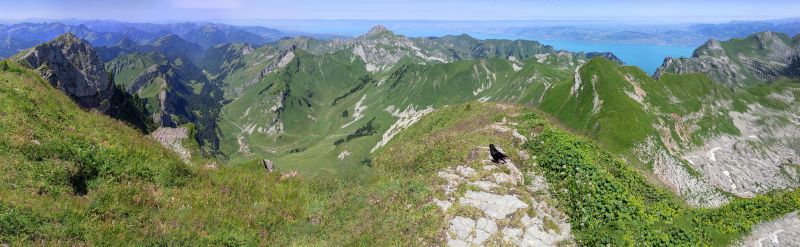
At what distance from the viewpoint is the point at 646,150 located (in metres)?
82.8

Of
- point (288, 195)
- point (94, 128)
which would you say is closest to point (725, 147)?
point (288, 195)

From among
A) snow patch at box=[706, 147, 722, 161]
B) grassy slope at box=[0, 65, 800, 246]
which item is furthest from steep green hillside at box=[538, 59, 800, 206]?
grassy slope at box=[0, 65, 800, 246]

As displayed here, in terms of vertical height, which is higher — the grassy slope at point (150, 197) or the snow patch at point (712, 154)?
the grassy slope at point (150, 197)

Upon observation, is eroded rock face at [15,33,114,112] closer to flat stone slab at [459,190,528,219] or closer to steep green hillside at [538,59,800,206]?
steep green hillside at [538,59,800,206]

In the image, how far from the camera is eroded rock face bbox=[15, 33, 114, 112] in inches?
5881

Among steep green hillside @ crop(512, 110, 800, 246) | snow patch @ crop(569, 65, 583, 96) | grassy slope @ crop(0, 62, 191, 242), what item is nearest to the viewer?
grassy slope @ crop(0, 62, 191, 242)

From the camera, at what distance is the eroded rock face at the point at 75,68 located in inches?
5881

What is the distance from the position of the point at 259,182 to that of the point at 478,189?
12.9 metres

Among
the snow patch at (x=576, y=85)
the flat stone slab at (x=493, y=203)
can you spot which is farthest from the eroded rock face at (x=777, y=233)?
the snow patch at (x=576, y=85)

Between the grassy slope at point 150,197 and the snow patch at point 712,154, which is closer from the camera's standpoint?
the grassy slope at point 150,197

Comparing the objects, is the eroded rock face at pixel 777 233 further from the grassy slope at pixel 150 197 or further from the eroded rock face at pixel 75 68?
the eroded rock face at pixel 75 68

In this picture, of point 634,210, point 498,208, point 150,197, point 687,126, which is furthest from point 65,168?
Answer: point 687,126

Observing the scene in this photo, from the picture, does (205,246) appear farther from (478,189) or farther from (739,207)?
(739,207)

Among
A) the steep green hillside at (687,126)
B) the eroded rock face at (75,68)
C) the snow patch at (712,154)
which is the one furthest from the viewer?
the eroded rock face at (75,68)
